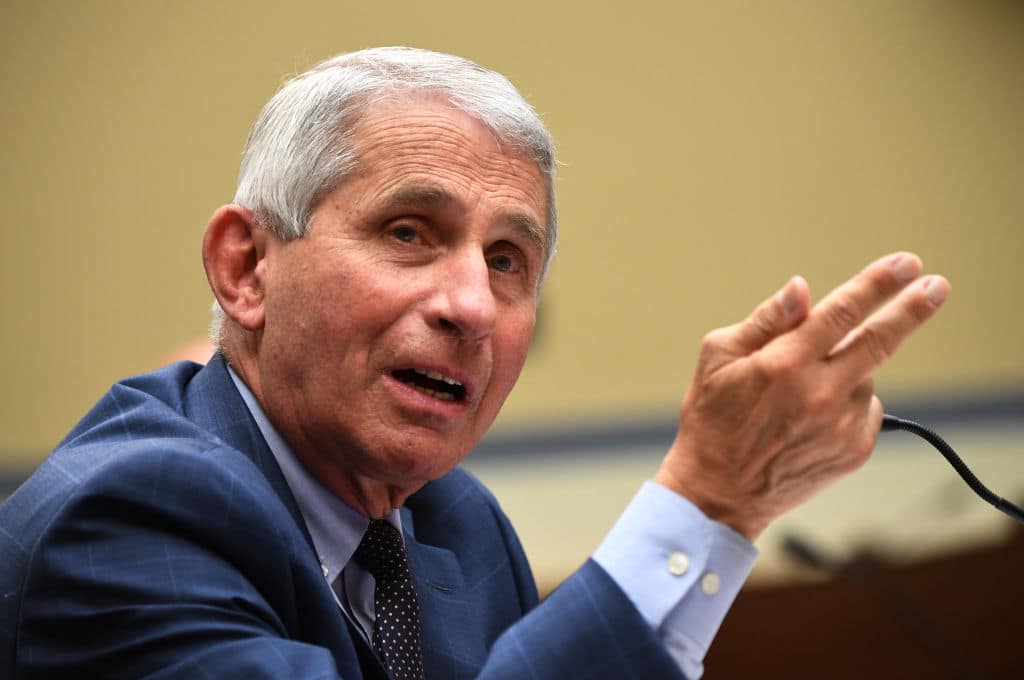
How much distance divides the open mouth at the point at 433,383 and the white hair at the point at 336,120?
0.72 ft

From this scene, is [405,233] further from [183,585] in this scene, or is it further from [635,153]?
[635,153]

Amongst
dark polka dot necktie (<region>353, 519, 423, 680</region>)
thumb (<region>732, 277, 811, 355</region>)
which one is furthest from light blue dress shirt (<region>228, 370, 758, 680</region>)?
dark polka dot necktie (<region>353, 519, 423, 680</region>)

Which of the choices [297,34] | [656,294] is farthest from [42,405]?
[656,294]

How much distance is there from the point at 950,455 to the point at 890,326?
0.31 m

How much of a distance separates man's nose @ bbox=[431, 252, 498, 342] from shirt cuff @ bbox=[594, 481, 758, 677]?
0.35m

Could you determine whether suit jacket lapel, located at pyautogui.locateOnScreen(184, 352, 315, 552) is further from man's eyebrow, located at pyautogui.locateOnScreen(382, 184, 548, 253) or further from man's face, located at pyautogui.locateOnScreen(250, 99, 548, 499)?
man's eyebrow, located at pyautogui.locateOnScreen(382, 184, 548, 253)

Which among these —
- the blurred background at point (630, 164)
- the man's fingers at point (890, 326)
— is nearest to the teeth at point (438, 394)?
the man's fingers at point (890, 326)

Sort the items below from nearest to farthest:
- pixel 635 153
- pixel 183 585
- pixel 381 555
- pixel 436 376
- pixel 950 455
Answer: pixel 183 585 < pixel 950 455 < pixel 436 376 < pixel 381 555 < pixel 635 153

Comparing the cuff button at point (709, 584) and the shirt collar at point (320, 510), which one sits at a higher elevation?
the cuff button at point (709, 584)

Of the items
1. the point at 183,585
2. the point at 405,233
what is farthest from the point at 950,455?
the point at 183,585

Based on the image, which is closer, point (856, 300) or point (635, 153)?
point (856, 300)

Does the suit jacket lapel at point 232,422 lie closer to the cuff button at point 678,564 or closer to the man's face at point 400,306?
the man's face at point 400,306

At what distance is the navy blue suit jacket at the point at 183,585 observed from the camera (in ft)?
3.60

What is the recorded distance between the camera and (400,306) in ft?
4.62
